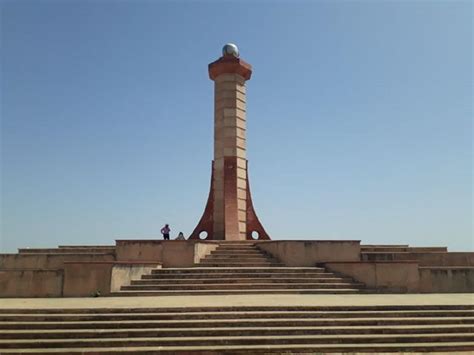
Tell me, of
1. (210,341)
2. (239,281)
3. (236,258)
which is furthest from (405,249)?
(210,341)

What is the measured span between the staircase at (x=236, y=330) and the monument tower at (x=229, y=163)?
10.2 metres

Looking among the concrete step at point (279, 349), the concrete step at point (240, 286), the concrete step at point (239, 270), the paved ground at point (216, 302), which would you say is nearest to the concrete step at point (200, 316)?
the paved ground at point (216, 302)

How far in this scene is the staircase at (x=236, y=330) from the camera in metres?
6.80

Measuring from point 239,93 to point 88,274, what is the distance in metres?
11.5

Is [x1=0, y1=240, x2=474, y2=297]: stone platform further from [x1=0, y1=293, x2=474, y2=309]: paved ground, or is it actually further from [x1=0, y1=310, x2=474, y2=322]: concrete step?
[x1=0, y1=310, x2=474, y2=322]: concrete step

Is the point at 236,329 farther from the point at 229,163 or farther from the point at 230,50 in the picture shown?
the point at 230,50

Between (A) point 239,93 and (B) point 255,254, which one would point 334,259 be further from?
(A) point 239,93

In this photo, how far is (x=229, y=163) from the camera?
18750 millimetres

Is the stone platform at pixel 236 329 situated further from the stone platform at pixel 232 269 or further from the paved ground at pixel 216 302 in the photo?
the stone platform at pixel 232 269

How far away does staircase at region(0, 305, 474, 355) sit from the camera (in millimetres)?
6801

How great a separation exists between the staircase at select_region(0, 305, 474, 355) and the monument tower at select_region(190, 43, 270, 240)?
10.2m

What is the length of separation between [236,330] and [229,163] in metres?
12.1

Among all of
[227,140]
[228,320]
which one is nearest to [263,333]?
[228,320]

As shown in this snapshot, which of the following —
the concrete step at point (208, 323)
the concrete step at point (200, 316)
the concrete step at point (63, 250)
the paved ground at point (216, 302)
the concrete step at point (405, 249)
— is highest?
the concrete step at point (405, 249)
